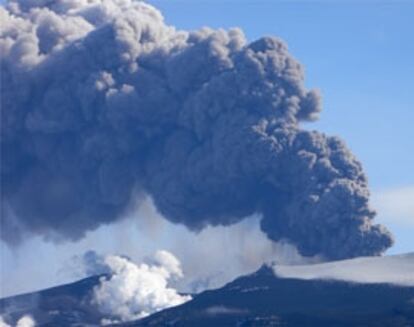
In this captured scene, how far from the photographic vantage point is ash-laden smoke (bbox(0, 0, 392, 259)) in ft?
331

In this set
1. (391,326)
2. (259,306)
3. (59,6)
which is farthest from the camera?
(59,6)

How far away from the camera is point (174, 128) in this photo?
108 meters

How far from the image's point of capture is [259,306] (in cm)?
10425

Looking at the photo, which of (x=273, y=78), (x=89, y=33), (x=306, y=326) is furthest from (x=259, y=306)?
(x=89, y=33)

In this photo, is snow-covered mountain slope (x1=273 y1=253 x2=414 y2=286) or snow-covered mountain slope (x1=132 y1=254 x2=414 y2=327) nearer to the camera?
snow-covered mountain slope (x1=132 y1=254 x2=414 y2=327)

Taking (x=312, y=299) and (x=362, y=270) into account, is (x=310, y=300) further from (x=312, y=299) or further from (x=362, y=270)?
(x=362, y=270)

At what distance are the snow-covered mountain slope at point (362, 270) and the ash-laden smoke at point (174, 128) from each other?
1302 millimetres

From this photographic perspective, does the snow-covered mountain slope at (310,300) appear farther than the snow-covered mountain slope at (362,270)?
No

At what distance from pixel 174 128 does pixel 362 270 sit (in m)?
15.1

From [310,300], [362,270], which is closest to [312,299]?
[310,300]

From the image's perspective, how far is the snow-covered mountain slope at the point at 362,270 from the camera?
100 meters

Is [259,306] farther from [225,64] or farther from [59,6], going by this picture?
[59,6]

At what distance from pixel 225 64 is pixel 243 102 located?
14.2ft

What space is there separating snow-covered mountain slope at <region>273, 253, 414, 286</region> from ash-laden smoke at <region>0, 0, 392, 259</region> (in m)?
1.30
